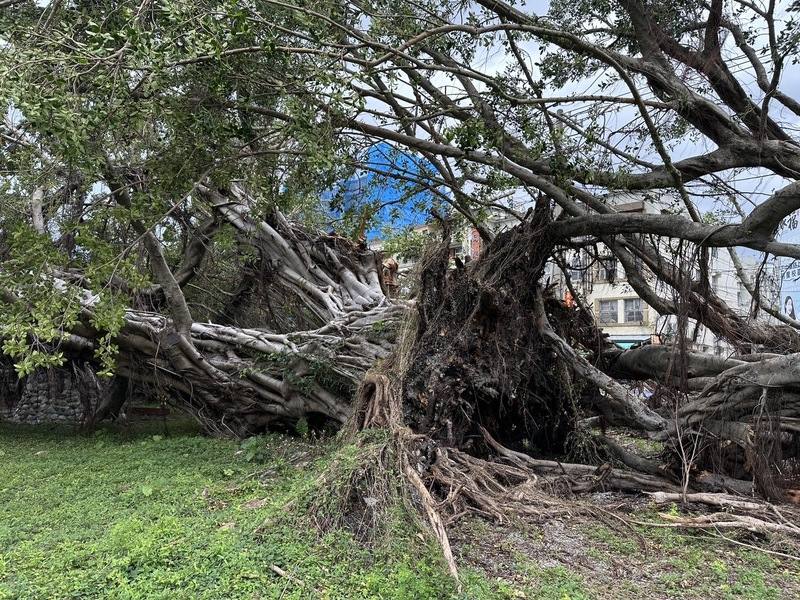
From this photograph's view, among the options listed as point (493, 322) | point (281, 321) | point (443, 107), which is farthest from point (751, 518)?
point (281, 321)

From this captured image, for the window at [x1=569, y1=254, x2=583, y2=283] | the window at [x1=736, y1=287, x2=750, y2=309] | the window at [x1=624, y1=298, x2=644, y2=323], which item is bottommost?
the window at [x1=736, y1=287, x2=750, y2=309]

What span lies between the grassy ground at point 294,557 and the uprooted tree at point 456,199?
26.0 inches

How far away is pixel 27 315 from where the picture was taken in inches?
183

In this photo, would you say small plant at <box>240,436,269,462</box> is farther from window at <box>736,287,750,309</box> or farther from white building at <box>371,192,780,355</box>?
window at <box>736,287,750,309</box>

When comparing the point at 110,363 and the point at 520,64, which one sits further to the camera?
the point at 520,64

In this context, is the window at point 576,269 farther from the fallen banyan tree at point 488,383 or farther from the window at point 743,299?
the window at point 743,299

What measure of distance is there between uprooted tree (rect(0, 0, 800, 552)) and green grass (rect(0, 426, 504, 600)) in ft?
2.75

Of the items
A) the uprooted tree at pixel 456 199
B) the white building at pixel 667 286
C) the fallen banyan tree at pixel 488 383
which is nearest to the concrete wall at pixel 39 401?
the fallen banyan tree at pixel 488 383

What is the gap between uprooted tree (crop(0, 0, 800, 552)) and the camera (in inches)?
181

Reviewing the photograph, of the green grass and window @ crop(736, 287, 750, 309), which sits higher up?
window @ crop(736, 287, 750, 309)

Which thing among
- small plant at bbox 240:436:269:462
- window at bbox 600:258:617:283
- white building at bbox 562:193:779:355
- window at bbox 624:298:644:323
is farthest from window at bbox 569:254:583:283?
window at bbox 624:298:644:323

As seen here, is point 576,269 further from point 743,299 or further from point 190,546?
point 190,546

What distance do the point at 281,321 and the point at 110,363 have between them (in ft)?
20.1

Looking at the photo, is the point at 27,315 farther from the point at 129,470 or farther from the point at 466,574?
the point at 466,574
